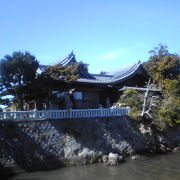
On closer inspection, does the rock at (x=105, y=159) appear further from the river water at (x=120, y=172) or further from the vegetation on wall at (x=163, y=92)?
the vegetation on wall at (x=163, y=92)

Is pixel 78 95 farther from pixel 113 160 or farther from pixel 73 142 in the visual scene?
pixel 113 160

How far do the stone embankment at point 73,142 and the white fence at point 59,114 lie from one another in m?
0.32

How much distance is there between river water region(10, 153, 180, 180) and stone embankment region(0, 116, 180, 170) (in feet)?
2.80

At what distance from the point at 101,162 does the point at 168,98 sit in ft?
27.8

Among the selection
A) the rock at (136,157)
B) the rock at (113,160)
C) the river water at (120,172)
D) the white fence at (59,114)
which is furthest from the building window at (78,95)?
the river water at (120,172)

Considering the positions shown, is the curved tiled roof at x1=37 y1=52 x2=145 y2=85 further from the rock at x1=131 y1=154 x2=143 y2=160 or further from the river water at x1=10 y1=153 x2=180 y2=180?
the river water at x1=10 y1=153 x2=180 y2=180

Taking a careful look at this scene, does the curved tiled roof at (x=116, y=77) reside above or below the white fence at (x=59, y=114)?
above

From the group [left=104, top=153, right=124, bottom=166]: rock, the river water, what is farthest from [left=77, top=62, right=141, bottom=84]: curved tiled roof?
the river water

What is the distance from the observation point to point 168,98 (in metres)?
22.8

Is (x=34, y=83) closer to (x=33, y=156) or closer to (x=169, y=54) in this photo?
(x=33, y=156)

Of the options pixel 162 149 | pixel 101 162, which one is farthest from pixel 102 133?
pixel 162 149

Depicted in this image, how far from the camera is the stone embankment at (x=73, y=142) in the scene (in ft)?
53.8

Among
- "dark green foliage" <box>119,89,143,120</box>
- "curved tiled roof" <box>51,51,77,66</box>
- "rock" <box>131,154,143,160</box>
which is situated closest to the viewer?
"rock" <box>131,154,143,160</box>

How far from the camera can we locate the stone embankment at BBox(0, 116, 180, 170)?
1639 centimetres
